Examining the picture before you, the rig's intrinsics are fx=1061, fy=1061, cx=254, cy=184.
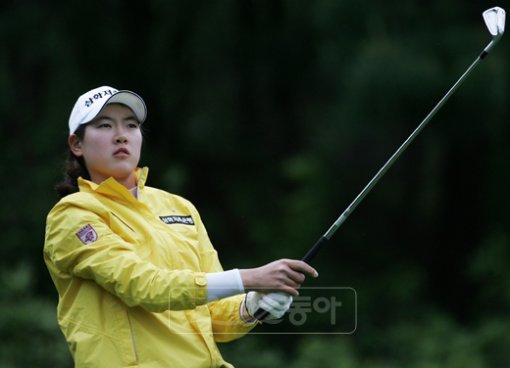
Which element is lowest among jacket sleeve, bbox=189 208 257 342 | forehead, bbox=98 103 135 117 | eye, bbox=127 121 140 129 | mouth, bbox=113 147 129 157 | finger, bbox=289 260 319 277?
jacket sleeve, bbox=189 208 257 342

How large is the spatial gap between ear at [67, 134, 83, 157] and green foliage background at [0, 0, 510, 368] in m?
4.40

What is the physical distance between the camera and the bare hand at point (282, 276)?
3.01 metres

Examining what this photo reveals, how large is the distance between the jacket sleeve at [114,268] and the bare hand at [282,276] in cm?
16

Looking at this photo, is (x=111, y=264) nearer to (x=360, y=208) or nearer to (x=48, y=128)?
(x=48, y=128)

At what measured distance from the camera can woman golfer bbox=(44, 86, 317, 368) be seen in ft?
9.75

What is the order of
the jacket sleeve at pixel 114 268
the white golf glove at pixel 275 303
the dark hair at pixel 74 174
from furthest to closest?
the dark hair at pixel 74 174 → the white golf glove at pixel 275 303 → the jacket sleeve at pixel 114 268

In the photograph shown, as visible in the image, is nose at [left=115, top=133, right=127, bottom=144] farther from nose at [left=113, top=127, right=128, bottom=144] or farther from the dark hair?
the dark hair

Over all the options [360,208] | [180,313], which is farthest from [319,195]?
[180,313]

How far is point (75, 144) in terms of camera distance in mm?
3365

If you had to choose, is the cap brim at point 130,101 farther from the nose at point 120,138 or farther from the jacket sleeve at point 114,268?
the jacket sleeve at point 114,268

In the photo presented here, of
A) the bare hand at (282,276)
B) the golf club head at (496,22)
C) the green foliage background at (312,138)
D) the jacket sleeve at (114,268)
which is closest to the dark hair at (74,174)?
the jacket sleeve at (114,268)

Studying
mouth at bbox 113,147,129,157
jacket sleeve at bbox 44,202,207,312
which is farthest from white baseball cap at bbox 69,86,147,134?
jacket sleeve at bbox 44,202,207,312

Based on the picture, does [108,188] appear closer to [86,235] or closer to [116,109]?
[86,235]

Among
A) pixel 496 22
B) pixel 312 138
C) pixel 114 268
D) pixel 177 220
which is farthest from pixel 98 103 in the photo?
pixel 312 138
